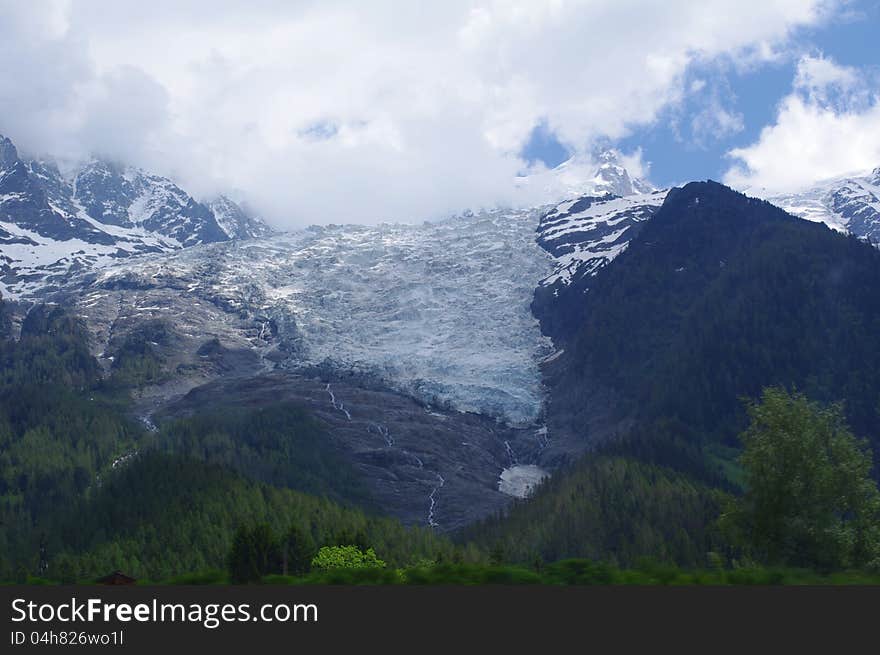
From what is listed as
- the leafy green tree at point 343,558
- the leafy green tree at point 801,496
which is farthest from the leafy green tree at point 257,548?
the leafy green tree at point 801,496

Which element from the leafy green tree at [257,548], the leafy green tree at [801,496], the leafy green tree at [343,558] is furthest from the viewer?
the leafy green tree at [343,558]

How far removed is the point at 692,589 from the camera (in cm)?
2014

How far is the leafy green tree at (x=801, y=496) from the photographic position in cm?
4564

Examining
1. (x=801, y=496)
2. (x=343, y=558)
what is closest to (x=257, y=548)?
(x=343, y=558)

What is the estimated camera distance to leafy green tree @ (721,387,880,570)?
45.6 m

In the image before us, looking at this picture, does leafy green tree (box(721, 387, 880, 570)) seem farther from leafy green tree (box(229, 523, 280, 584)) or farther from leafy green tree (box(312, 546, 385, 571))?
leafy green tree (box(312, 546, 385, 571))

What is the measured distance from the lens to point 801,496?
1882 inches

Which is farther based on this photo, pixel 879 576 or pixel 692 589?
pixel 879 576

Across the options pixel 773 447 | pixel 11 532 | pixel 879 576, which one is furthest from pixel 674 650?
pixel 11 532

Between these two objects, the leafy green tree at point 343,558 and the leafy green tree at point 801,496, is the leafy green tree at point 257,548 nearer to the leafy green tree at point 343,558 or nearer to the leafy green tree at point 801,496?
the leafy green tree at point 343,558

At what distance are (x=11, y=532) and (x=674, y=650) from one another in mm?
206177

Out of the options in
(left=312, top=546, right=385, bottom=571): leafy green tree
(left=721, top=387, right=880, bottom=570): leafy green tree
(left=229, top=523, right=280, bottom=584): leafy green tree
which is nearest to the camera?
(left=721, top=387, right=880, bottom=570): leafy green tree

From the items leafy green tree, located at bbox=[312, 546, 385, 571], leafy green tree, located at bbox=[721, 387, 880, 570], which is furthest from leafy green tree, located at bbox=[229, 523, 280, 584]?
leafy green tree, located at bbox=[721, 387, 880, 570]

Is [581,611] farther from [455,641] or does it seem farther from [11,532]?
[11,532]
